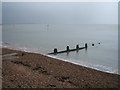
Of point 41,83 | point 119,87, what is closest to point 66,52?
point 119,87

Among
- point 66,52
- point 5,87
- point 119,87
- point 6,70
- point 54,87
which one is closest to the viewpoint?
point 5,87

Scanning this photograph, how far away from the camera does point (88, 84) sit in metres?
10.5

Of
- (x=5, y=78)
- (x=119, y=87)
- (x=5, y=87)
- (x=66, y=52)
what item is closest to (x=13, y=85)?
(x=5, y=87)

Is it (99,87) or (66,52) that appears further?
(66,52)

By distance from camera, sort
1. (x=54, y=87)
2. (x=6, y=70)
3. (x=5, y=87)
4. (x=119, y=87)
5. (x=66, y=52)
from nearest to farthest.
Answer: (x=5, y=87) < (x=54, y=87) < (x=6, y=70) < (x=119, y=87) < (x=66, y=52)

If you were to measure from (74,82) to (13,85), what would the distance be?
4094 mm

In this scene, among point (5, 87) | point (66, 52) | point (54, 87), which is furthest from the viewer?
point (66, 52)

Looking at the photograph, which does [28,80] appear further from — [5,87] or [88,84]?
[88,84]

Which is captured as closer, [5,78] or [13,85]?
[13,85]

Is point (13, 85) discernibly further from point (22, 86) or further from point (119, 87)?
point (119, 87)

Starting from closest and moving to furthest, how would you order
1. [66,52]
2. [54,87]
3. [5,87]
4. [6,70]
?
[5,87], [54,87], [6,70], [66,52]

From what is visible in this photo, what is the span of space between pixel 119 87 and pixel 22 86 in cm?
681

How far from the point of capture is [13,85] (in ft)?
26.8

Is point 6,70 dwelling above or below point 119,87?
above
